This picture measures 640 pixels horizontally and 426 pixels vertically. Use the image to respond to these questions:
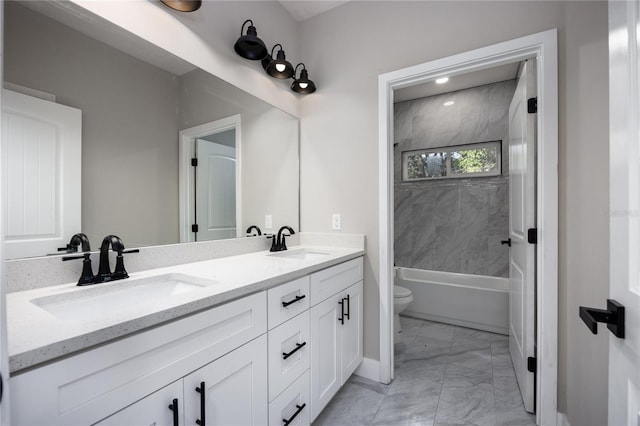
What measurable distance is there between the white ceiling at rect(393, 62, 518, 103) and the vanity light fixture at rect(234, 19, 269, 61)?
1758mm

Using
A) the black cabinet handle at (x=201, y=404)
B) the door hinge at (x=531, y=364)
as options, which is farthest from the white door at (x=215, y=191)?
the door hinge at (x=531, y=364)

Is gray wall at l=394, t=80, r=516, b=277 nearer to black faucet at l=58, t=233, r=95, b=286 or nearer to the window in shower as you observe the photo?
the window in shower

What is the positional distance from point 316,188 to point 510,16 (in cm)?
152

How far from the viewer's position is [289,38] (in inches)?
86.0

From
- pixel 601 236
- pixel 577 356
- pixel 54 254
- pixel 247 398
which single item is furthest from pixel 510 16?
pixel 54 254

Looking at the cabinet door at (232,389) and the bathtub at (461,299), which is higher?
the cabinet door at (232,389)

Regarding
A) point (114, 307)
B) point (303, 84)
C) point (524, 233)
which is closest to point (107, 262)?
point (114, 307)

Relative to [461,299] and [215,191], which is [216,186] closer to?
[215,191]

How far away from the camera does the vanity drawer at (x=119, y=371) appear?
569 millimetres

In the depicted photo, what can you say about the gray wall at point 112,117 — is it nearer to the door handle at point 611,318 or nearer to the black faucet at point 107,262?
the black faucet at point 107,262

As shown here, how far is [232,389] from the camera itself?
97 centimetres

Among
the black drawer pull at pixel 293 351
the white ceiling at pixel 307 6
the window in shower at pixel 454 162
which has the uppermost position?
the white ceiling at pixel 307 6

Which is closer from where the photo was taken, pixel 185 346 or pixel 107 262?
pixel 185 346

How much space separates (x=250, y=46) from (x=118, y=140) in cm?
92
